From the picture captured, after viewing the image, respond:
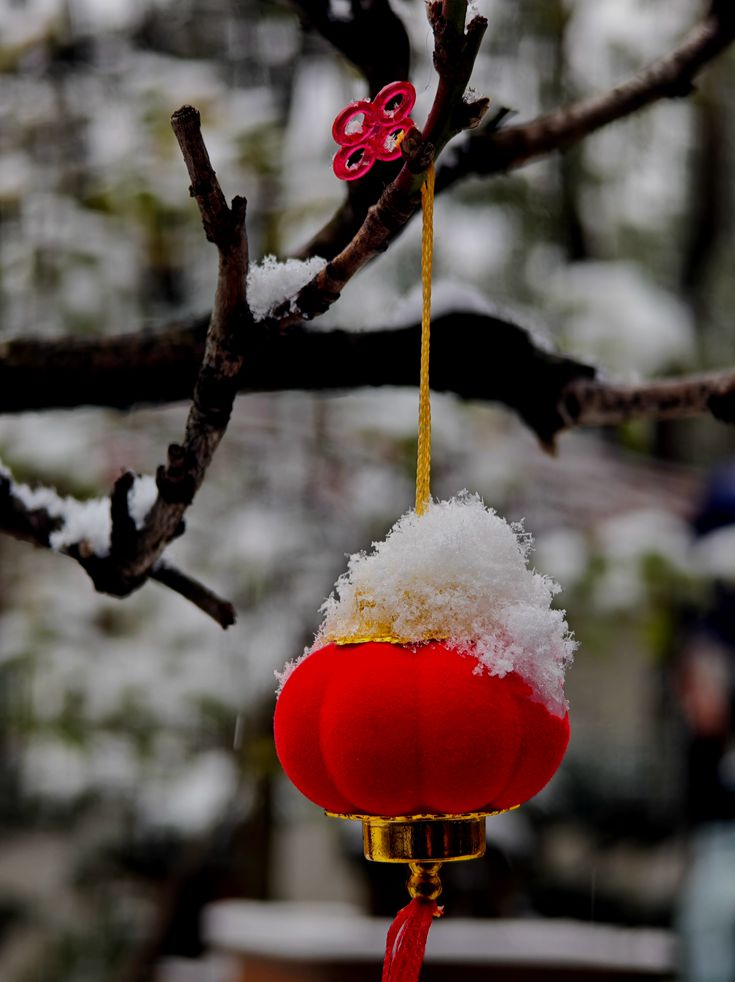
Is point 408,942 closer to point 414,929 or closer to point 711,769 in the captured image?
point 414,929

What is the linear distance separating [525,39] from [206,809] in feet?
9.97

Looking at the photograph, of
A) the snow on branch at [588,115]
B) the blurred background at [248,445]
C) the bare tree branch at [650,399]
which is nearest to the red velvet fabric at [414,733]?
the bare tree branch at [650,399]

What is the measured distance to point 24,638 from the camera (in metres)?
3.70

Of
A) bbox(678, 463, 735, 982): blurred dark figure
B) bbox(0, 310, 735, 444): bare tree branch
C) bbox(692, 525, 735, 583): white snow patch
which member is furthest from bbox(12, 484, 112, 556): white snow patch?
bbox(692, 525, 735, 583): white snow patch

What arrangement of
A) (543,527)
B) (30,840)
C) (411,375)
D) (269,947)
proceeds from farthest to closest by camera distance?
(30,840) → (543,527) → (269,947) → (411,375)

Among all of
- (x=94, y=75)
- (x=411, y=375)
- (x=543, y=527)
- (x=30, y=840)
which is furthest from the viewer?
(x=30, y=840)

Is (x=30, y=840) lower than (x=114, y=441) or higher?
lower

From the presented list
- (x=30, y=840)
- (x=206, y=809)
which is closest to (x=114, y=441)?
(x=206, y=809)

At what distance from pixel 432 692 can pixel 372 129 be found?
42 cm

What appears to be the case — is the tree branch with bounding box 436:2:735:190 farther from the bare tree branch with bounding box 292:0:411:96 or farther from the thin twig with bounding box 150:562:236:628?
the thin twig with bounding box 150:562:236:628

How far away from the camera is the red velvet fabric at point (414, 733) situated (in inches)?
32.3

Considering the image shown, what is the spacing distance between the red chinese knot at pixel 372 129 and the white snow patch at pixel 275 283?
80 millimetres

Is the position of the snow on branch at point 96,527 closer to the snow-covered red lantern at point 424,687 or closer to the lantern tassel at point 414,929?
the snow-covered red lantern at point 424,687

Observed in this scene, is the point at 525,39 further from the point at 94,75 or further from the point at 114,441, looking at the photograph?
the point at 114,441
